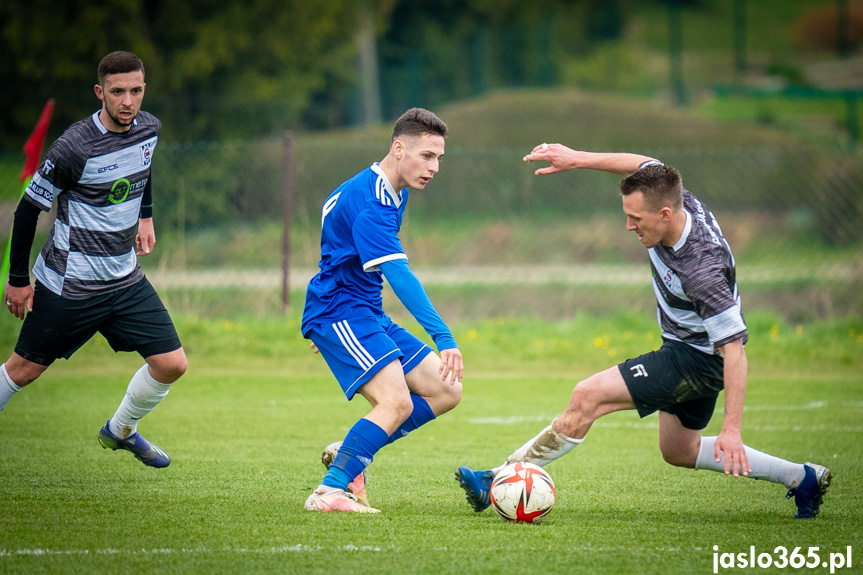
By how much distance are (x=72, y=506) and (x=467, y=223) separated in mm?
10923

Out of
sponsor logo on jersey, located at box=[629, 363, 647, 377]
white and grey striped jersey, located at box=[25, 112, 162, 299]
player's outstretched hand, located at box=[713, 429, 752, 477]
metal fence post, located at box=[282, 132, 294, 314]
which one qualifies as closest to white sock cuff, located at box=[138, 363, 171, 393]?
white and grey striped jersey, located at box=[25, 112, 162, 299]

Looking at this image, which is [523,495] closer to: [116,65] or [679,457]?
[679,457]

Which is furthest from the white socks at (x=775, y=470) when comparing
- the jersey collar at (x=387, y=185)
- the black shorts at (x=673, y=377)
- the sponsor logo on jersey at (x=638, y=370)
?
the jersey collar at (x=387, y=185)

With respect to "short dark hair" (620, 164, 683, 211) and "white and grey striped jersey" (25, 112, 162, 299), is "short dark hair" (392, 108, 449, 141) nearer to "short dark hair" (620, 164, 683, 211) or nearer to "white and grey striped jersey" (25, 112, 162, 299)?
"short dark hair" (620, 164, 683, 211)

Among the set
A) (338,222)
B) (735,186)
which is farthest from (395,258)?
(735,186)

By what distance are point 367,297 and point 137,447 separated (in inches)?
73.3

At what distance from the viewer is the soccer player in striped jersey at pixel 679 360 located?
4.50 meters

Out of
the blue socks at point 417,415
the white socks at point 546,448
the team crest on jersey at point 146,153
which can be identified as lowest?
the white socks at point 546,448

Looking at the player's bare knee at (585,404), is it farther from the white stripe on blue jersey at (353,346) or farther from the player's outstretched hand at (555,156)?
the player's outstretched hand at (555,156)

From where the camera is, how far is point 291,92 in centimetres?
2639

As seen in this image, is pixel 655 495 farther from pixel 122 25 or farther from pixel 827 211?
pixel 122 25

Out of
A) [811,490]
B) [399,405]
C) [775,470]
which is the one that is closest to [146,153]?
[399,405]

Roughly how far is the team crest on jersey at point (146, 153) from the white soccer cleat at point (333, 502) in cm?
224

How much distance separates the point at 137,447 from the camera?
5.83 metres
